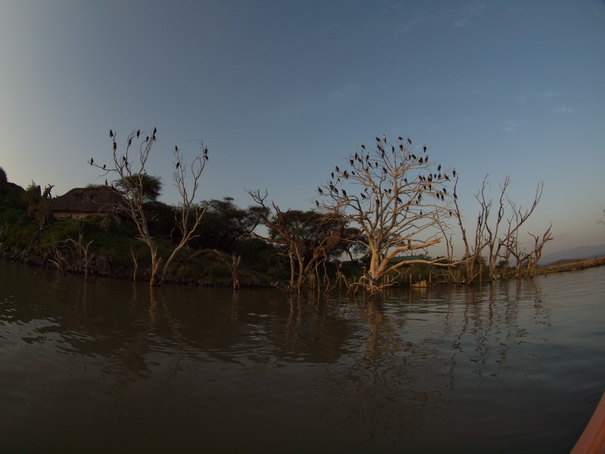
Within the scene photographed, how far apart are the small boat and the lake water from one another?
1827 millimetres

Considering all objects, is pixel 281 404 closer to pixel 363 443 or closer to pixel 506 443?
pixel 363 443

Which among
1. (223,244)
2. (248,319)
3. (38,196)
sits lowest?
(248,319)

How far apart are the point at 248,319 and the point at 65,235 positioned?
Answer: 69.9 ft

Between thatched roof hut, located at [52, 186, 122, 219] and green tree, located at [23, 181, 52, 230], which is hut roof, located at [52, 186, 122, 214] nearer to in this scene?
thatched roof hut, located at [52, 186, 122, 219]

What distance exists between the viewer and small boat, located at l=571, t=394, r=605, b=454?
1.40m

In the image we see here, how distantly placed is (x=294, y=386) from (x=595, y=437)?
3.55 m

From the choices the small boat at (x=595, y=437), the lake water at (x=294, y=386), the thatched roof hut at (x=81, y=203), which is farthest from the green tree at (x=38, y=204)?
the small boat at (x=595, y=437)

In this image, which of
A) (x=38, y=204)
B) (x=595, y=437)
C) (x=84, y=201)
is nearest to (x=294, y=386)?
(x=595, y=437)

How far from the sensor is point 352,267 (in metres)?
38.9

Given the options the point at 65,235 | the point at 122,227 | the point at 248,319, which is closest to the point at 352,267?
the point at 122,227

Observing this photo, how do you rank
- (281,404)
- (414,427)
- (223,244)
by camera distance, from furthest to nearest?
(223,244)
(281,404)
(414,427)

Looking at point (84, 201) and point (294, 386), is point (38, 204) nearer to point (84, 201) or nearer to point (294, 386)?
point (84, 201)

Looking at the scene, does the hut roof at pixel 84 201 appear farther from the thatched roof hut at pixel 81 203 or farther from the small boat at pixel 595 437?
the small boat at pixel 595 437

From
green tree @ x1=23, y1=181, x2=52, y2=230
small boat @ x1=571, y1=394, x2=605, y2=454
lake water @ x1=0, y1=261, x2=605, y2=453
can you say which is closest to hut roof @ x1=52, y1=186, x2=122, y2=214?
green tree @ x1=23, y1=181, x2=52, y2=230
